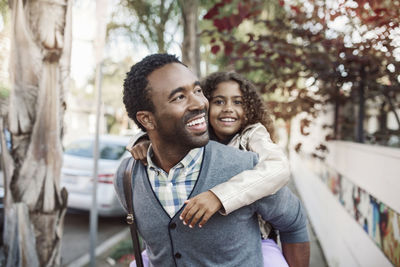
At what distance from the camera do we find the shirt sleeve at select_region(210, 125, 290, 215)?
1.62 meters

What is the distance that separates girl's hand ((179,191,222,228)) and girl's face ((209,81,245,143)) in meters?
1.14

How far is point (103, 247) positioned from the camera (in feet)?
18.0

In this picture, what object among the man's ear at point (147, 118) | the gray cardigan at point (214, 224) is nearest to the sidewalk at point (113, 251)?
the gray cardigan at point (214, 224)

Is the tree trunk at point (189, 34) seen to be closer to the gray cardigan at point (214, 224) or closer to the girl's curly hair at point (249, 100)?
the girl's curly hair at point (249, 100)

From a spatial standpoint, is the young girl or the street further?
the street

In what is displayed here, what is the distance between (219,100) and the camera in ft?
8.96

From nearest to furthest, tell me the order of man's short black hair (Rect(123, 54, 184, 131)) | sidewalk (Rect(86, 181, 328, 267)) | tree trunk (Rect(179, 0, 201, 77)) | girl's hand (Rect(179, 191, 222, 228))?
1. girl's hand (Rect(179, 191, 222, 228))
2. man's short black hair (Rect(123, 54, 184, 131))
3. sidewalk (Rect(86, 181, 328, 267))
4. tree trunk (Rect(179, 0, 201, 77))

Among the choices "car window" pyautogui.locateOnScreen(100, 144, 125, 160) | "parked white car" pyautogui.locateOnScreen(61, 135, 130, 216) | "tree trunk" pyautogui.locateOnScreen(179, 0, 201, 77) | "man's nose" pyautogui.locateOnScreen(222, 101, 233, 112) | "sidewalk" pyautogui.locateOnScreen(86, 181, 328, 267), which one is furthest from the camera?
"car window" pyautogui.locateOnScreen(100, 144, 125, 160)

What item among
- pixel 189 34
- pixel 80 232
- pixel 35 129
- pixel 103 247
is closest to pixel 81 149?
pixel 80 232

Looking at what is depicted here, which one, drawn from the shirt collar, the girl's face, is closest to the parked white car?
the girl's face

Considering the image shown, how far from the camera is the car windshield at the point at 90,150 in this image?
23.0ft

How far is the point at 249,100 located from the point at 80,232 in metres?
4.91

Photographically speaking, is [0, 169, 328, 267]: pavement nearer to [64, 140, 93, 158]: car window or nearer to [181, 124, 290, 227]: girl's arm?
[64, 140, 93, 158]: car window

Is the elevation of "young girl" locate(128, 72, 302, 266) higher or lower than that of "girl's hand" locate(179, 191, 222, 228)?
higher
